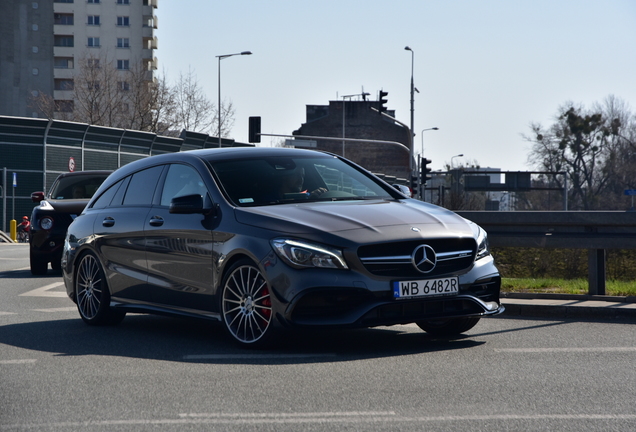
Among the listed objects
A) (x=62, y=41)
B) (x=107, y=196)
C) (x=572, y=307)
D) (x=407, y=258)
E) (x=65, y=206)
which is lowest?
A: (x=572, y=307)

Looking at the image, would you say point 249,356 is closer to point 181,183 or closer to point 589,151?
point 181,183

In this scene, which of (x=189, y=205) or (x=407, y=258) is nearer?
(x=407, y=258)

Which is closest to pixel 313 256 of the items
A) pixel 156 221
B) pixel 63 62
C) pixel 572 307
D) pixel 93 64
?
pixel 156 221

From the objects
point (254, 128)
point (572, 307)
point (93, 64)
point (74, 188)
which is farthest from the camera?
point (93, 64)

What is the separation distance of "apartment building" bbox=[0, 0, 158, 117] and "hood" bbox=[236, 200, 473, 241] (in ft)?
299

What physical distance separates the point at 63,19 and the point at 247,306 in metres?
101

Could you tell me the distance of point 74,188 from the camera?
16.1m

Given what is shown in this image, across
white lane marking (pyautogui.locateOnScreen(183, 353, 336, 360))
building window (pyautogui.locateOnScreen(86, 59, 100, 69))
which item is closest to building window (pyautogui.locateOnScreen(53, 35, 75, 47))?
building window (pyautogui.locateOnScreen(86, 59, 100, 69))

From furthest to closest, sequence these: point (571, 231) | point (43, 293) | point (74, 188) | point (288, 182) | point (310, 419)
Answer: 1. point (74, 188)
2. point (43, 293)
3. point (571, 231)
4. point (288, 182)
5. point (310, 419)

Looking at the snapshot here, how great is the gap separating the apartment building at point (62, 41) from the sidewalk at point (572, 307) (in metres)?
89.6

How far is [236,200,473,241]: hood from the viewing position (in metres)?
6.86

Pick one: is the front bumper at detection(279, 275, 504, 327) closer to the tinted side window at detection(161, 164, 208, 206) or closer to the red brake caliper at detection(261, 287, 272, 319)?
the red brake caliper at detection(261, 287, 272, 319)

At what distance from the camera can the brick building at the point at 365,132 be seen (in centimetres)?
9988

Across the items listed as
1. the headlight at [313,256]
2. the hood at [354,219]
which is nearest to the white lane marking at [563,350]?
the hood at [354,219]
